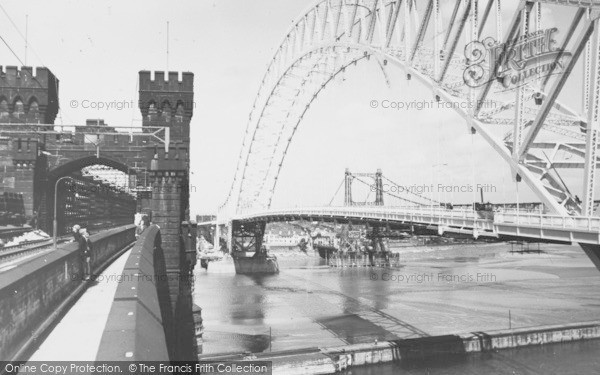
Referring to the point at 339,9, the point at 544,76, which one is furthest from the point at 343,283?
the point at 544,76

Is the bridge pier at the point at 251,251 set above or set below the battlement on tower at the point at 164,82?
below

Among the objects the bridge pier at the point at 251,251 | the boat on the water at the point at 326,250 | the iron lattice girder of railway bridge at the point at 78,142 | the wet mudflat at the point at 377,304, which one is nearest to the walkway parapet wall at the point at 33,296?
the iron lattice girder of railway bridge at the point at 78,142

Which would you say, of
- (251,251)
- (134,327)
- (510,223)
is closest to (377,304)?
(510,223)

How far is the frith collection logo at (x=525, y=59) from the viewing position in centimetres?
2202

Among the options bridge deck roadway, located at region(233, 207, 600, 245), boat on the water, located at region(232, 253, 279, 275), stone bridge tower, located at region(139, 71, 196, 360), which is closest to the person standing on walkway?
stone bridge tower, located at region(139, 71, 196, 360)

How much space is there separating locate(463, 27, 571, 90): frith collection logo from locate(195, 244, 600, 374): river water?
785 inches

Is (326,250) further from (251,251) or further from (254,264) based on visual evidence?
(254,264)

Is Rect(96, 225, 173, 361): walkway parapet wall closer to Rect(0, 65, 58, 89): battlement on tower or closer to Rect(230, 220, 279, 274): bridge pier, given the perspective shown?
Rect(0, 65, 58, 89): battlement on tower

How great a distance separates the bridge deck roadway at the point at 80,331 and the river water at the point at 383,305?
28.2 meters

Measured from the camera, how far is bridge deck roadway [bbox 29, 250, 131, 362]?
7117 millimetres

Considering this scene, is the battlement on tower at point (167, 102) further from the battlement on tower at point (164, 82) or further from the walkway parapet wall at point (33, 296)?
the walkway parapet wall at point (33, 296)

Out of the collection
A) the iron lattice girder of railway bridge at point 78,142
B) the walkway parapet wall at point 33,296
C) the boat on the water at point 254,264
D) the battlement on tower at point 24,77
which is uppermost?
the battlement on tower at point 24,77

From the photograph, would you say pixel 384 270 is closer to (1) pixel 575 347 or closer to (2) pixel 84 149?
(1) pixel 575 347

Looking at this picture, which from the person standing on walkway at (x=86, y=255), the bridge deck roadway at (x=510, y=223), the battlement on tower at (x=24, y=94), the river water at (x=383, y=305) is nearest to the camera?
the person standing on walkway at (x=86, y=255)
